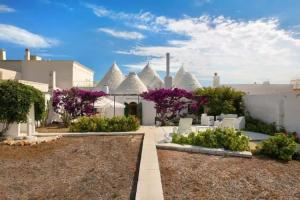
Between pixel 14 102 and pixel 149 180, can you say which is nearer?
pixel 149 180

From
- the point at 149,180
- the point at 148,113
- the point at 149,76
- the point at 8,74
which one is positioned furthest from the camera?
the point at 149,76

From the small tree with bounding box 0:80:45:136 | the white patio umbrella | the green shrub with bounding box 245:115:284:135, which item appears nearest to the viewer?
the small tree with bounding box 0:80:45:136

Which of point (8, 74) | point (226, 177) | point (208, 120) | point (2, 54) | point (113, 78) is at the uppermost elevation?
point (2, 54)

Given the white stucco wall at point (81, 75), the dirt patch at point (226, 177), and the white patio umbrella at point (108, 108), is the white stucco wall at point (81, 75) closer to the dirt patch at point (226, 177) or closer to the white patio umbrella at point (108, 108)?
the white patio umbrella at point (108, 108)

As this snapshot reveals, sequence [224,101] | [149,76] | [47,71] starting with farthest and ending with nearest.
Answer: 1. [149,76]
2. [47,71]
3. [224,101]

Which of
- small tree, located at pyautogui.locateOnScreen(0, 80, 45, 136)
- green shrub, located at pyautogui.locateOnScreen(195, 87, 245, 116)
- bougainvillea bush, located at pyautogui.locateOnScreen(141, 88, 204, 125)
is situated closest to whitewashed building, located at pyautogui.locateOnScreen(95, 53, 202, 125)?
bougainvillea bush, located at pyautogui.locateOnScreen(141, 88, 204, 125)

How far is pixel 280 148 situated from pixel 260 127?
259 inches

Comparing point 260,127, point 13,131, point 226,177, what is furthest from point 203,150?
point 13,131

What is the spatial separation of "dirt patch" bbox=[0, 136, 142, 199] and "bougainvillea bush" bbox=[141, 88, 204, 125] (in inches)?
323

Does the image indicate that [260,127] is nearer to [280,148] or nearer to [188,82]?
[280,148]

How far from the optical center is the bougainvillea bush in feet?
68.0

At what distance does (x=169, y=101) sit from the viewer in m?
21.4

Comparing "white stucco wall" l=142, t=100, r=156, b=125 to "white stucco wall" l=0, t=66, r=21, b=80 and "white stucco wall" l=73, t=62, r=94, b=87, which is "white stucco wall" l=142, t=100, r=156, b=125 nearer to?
"white stucco wall" l=0, t=66, r=21, b=80

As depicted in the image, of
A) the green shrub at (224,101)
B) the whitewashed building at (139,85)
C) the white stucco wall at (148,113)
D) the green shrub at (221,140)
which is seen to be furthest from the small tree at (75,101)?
the green shrub at (221,140)
